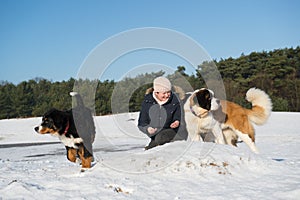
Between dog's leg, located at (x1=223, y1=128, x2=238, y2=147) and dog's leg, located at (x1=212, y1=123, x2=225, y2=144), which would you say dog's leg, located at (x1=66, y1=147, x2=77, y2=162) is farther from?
dog's leg, located at (x1=223, y1=128, x2=238, y2=147)

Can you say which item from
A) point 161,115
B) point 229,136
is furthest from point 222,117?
point 161,115

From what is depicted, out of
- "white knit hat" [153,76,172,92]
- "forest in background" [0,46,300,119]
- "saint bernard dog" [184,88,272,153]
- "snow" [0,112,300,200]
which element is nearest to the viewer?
"snow" [0,112,300,200]

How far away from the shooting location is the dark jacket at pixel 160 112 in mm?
6449

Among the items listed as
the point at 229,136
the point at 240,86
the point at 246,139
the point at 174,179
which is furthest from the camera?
the point at 240,86

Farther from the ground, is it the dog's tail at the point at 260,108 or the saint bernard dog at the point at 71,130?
the dog's tail at the point at 260,108

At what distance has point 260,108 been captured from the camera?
8.11 metres

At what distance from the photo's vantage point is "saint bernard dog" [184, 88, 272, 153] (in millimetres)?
7125

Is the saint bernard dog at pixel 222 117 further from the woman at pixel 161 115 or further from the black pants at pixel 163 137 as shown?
the black pants at pixel 163 137

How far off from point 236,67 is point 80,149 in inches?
1380

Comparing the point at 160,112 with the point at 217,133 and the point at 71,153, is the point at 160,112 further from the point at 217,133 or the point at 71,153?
the point at 71,153

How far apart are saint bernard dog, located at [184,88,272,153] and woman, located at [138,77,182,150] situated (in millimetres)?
644

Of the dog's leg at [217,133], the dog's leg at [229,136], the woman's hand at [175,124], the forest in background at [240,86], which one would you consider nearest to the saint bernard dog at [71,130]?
the woman's hand at [175,124]

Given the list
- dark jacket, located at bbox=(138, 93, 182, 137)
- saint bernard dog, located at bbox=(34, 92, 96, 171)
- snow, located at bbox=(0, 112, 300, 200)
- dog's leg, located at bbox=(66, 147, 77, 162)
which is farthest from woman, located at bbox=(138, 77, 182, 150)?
dog's leg, located at bbox=(66, 147, 77, 162)

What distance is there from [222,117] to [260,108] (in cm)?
107
